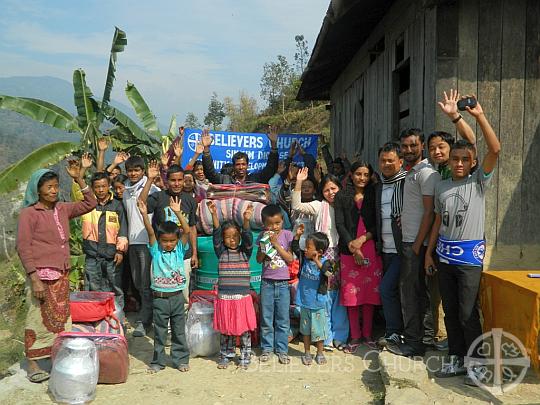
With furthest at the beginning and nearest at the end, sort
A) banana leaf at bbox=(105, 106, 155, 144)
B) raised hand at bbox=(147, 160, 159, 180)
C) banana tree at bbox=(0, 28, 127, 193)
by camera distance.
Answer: banana leaf at bbox=(105, 106, 155, 144), banana tree at bbox=(0, 28, 127, 193), raised hand at bbox=(147, 160, 159, 180)

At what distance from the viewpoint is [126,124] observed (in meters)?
8.80

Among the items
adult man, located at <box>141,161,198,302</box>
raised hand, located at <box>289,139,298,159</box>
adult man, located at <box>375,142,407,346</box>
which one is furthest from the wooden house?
adult man, located at <box>141,161,198,302</box>

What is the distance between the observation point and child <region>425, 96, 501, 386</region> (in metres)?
3.46

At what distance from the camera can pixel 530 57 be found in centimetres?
432

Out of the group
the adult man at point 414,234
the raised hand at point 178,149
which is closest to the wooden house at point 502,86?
the adult man at point 414,234

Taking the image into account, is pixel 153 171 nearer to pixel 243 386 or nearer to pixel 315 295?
pixel 315 295

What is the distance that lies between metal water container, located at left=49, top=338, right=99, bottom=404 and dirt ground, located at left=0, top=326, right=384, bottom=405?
12 centimetres

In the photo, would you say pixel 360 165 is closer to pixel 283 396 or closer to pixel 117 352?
pixel 283 396

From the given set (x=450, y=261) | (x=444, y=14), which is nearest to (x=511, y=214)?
(x=450, y=261)

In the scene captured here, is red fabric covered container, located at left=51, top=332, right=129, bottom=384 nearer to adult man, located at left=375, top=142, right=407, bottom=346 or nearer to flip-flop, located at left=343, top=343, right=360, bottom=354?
flip-flop, located at left=343, top=343, right=360, bottom=354

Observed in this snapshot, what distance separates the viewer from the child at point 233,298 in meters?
4.16

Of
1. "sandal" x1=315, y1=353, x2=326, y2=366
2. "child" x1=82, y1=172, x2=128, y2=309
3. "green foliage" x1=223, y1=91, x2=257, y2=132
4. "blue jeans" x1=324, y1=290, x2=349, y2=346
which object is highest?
"green foliage" x1=223, y1=91, x2=257, y2=132

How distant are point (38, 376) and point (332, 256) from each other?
2.73 metres

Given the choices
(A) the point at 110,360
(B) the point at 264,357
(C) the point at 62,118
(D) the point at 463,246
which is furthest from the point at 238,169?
(C) the point at 62,118
